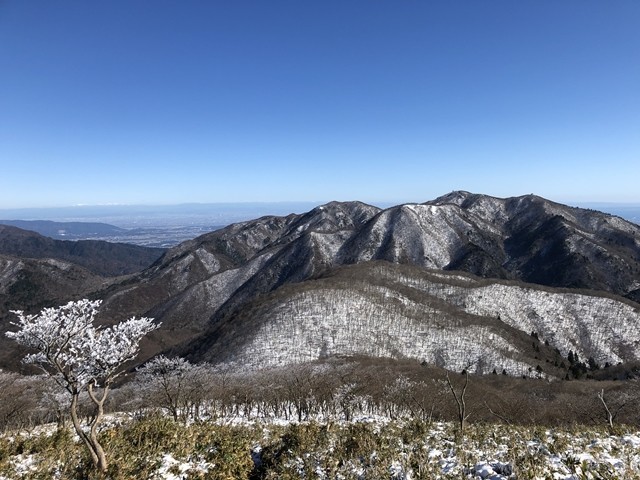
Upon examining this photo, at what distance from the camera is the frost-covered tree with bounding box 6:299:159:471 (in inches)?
531

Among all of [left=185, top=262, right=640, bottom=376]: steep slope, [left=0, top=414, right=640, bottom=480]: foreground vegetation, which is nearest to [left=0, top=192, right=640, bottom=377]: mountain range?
[left=185, top=262, right=640, bottom=376]: steep slope

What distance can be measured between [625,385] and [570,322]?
47891 millimetres

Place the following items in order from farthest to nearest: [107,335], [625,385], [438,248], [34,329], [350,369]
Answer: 1. [438,248]
2. [350,369]
3. [625,385]
4. [107,335]
5. [34,329]

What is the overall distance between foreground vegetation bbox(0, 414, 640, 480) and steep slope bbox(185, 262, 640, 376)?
152ft

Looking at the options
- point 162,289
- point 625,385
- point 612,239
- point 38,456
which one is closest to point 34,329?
point 38,456

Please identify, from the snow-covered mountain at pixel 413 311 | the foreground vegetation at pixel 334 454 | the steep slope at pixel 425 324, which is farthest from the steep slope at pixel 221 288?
the foreground vegetation at pixel 334 454

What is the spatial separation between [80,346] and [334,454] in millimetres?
12266

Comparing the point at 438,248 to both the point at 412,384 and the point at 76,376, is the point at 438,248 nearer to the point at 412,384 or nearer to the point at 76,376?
the point at 412,384

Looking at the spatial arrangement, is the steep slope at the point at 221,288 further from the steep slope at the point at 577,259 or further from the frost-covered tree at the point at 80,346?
the frost-covered tree at the point at 80,346

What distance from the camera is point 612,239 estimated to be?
626 ft

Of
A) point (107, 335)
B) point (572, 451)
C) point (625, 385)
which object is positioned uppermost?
point (107, 335)

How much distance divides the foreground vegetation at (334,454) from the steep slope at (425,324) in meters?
46.5

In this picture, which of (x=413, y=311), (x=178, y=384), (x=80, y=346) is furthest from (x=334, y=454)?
(x=413, y=311)

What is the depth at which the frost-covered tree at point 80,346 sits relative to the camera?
13.5m
